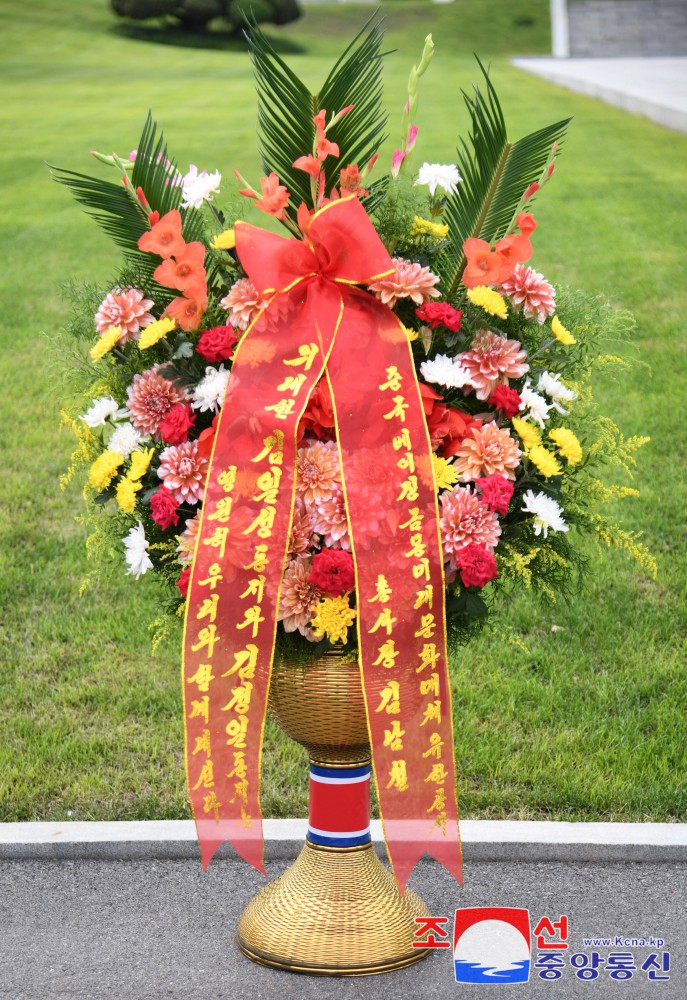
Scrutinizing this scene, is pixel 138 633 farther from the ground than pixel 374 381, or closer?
closer

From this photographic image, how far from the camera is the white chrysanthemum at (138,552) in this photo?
2.86 m

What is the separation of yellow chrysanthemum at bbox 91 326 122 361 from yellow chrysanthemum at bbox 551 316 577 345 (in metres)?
1.00

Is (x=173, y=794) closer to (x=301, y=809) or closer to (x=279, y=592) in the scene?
(x=301, y=809)

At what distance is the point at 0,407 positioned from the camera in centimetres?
738

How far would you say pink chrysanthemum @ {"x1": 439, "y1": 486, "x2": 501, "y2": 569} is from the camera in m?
2.70

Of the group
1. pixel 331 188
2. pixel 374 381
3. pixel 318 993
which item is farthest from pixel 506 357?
pixel 318 993

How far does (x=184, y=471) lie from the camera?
277 centimetres

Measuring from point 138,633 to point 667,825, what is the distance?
2.35m

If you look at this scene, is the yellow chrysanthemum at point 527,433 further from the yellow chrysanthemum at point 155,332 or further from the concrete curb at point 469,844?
the concrete curb at point 469,844

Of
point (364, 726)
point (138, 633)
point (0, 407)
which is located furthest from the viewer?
point (0, 407)

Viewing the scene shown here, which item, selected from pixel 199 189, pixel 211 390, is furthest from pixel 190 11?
pixel 211 390

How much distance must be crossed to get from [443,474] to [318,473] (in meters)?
0.27

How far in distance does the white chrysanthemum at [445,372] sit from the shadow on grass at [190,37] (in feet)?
110

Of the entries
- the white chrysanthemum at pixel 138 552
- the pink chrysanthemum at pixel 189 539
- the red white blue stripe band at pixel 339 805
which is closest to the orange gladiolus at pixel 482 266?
the pink chrysanthemum at pixel 189 539
